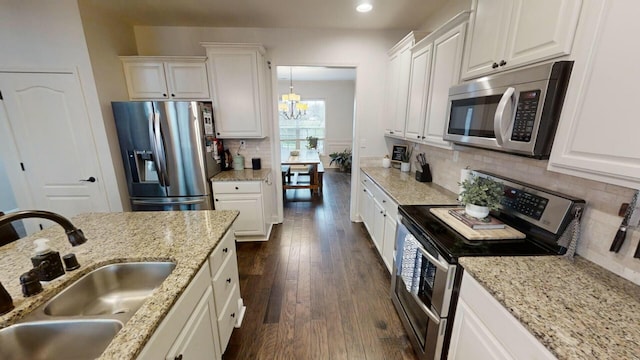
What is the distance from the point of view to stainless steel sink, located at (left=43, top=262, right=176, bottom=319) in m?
1.12

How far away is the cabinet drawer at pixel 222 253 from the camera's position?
139 cm

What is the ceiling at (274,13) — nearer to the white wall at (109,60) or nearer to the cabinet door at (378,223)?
the white wall at (109,60)

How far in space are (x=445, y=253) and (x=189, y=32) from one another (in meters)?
3.68

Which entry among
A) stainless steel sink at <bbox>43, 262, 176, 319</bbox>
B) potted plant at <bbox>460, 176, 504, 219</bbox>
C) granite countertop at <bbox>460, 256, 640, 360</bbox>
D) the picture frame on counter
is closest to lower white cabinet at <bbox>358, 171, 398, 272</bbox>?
the picture frame on counter

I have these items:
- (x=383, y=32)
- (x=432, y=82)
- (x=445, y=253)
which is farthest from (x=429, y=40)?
(x=445, y=253)

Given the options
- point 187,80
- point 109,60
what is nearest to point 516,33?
point 187,80

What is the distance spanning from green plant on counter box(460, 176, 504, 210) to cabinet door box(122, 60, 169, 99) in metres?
3.31

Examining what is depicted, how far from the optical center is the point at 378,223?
8.97 ft

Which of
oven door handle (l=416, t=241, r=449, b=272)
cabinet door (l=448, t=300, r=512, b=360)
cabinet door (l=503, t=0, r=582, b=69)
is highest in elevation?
cabinet door (l=503, t=0, r=582, b=69)

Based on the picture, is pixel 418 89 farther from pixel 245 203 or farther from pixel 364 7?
pixel 245 203

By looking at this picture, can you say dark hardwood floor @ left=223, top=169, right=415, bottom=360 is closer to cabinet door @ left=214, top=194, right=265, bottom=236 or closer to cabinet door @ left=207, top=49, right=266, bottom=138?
cabinet door @ left=214, top=194, right=265, bottom=236

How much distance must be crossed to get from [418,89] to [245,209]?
238cm

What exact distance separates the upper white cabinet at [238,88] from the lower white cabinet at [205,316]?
5.80 ft

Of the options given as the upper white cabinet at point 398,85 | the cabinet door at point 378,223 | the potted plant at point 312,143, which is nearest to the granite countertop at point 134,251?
the cabinet door at point 378,223
